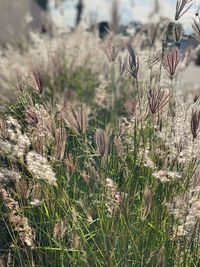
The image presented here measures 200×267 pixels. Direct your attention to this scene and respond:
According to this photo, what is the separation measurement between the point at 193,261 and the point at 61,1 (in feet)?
14.8

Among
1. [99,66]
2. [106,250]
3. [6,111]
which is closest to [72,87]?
[99,66]

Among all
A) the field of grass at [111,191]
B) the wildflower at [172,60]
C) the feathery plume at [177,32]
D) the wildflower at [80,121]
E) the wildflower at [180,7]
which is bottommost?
the field of grass at [111,191]

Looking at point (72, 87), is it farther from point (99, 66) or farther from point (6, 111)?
point (6, 111)

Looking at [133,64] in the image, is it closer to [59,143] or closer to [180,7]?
[180,7]

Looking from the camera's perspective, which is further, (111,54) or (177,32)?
(111,54)

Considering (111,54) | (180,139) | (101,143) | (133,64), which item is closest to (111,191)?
(101,143)

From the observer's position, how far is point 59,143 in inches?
77.9

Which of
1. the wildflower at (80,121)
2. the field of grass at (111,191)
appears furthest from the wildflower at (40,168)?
the wildflower at (80,121)

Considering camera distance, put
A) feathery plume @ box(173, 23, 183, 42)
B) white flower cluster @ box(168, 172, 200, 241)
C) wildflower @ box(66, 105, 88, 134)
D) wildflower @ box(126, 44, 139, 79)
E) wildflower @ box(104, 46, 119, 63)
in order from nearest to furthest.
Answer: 1. white flower cluster @ box(168, 172, 200, 241)
2. wildflower @ box(66, 105, 88, 134)
3. wildflower @ box(126, 44, 139, 79)
4. feathery plume @ box(173, 23, 183, 42)
5. wildflower @ box(104, 46, 119, 63)

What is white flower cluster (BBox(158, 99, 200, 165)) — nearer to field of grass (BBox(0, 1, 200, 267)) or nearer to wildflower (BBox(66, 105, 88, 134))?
field of grass (BBox(0, 1, 200, 267))

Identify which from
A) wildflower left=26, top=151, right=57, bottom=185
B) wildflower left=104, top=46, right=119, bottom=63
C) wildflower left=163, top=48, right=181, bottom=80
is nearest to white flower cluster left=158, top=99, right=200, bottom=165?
wildflower left=163, top=48, right=181, bottom=80

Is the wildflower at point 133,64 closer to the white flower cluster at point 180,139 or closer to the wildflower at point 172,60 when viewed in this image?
the wildflower at point 172,60

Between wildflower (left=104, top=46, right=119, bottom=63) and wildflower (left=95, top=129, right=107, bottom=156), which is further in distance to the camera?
wildflower (left=104, top=46, right=119, bottom=63)

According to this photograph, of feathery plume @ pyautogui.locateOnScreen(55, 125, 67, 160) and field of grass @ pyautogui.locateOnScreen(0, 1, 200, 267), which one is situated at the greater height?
feathery plume @ pyautogui.locateOnScreen(55, 125, 67, 160)
